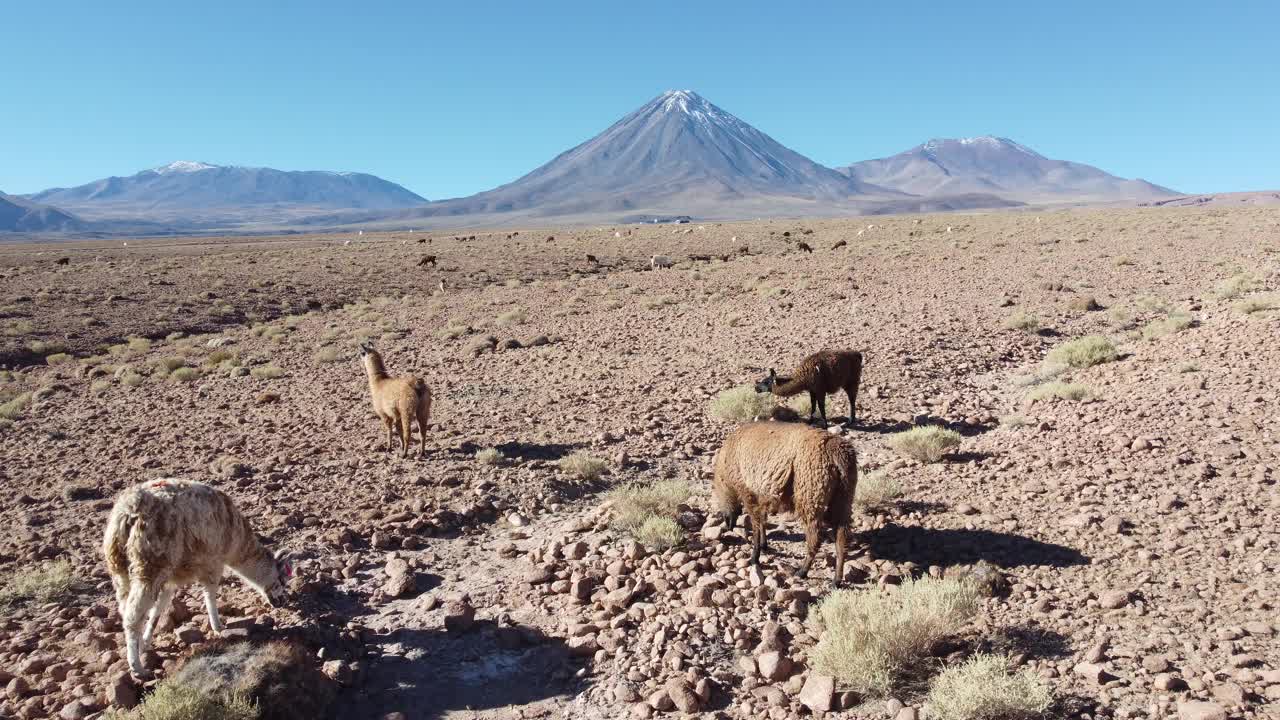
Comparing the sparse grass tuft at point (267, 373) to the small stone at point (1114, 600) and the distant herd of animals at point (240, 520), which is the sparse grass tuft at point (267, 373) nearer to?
the distant herd of animals at point (240, 520)

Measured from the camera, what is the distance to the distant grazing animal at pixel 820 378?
9.39 meters

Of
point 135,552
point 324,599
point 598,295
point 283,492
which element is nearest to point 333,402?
point 283,492

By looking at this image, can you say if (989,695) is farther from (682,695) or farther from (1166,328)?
(1166,328)

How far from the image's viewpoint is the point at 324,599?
19.4ft

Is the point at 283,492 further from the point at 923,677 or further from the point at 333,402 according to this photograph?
the point at 923,677

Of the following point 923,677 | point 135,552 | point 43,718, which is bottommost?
point 43,718

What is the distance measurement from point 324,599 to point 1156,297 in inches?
709

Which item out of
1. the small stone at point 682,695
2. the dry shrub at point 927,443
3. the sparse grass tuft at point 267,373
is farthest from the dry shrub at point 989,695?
the sparse grass tuft at point 267,373

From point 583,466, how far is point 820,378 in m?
3.17

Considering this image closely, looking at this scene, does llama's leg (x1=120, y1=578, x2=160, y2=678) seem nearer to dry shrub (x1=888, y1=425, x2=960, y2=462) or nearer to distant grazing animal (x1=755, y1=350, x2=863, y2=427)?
distant grazing animal (x1=755, y1=350, x2=863, y2=427)

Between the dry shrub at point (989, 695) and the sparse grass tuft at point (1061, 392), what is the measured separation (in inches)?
242

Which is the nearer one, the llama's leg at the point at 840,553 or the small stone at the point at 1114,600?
the small stone at the point at 1114,600

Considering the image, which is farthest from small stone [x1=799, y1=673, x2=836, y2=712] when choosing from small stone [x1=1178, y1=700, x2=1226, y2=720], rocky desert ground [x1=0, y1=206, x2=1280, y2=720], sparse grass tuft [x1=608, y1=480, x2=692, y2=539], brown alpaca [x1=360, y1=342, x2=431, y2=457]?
brown alpaca [x1=360, y1=342, x2=431, y2=457]

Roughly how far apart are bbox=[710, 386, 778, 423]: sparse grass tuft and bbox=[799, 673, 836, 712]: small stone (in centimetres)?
558
